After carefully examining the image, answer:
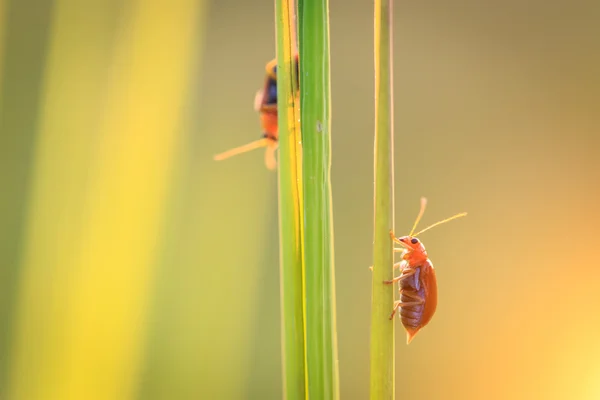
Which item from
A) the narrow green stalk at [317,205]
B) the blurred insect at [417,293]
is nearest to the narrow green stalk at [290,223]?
the narrow green stalk at [317,205]

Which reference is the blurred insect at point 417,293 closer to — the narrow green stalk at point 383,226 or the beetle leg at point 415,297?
the beetle leg at point 415,297

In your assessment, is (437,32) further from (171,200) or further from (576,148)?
(171,200)

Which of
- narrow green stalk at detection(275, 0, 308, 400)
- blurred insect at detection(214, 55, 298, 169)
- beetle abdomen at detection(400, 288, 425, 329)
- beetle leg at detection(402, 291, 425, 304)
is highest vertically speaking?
blurred insect at detection(214, 55, 298, 169)

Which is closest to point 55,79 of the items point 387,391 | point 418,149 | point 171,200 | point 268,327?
point 171,200

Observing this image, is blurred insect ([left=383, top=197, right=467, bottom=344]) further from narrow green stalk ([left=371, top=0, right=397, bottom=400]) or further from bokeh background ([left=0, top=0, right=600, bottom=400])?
bokeh background ([left=0, top=0, right=600, bottom=400])

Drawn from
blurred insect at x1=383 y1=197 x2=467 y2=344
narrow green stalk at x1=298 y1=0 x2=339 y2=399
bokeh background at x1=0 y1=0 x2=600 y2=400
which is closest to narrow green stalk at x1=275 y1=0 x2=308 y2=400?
narrow green stalk at x1=298 y1=0 x2=339 y2=399
